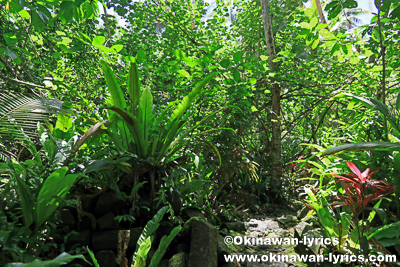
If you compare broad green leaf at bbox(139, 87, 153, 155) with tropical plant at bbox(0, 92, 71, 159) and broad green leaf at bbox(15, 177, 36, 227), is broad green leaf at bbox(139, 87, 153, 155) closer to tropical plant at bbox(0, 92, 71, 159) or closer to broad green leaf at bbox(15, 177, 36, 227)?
tropical plant at bbox(0, 92, 71, 159)

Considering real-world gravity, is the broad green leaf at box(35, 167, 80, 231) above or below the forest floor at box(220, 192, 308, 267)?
above

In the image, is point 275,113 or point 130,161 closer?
point 130,161

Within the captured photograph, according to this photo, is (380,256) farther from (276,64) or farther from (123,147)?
(276,64)

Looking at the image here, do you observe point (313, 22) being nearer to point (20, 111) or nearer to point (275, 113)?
point (275, 113)

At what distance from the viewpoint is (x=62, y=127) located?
1.97 metres

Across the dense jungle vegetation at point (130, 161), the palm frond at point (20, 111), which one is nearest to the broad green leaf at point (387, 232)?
the dense jungle vegetation at point (130, 161)

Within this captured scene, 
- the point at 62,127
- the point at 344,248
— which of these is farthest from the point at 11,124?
the point at 344,248

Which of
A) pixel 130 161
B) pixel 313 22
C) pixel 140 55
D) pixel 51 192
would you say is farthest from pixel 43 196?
pixel 313 22

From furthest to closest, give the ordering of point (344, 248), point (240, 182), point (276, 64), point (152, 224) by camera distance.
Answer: point (276, 64) → point (240, 182) → point (344, 248) → point (152, 224)

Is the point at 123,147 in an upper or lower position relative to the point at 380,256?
upper

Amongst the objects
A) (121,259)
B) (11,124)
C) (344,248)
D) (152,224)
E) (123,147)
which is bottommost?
(344,248)

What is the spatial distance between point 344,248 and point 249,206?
1817 millimetres

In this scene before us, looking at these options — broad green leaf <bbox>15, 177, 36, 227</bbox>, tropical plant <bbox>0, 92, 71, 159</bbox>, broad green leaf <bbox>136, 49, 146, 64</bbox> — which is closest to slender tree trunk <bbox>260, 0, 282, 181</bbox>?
broad green leaf <bbox>136, 49, 146, 64</bbox>

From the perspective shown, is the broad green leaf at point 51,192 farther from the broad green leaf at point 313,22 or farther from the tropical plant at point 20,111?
the broad green leaf at point 313,22
